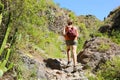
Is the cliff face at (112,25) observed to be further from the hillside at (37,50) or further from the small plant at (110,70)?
the small plant at (110,70)

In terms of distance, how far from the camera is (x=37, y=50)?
46.1 ft

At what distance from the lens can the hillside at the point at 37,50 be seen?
10.0 meters

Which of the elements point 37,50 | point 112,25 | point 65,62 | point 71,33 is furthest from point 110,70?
point 112,25

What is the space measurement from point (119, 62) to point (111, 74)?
23.3 inches

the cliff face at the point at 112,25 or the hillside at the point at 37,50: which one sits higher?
the cliff face at the point at 112,25

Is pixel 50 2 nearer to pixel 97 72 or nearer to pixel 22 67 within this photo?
pixel 97 72

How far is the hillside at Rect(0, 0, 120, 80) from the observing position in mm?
10031

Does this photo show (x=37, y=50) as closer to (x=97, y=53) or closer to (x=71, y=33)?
(x=71, y=33)

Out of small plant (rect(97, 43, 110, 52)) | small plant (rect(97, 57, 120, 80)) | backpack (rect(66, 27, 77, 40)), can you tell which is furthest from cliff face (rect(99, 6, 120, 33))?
backpack (rect(66, 27, 77, 40))

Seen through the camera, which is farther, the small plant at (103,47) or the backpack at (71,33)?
the small plant at (103,47)

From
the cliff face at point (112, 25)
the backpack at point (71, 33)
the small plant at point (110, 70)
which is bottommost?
the small plant at point (110, 70)

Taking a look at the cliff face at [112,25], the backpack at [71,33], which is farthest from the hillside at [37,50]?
the backpack at [71,33]

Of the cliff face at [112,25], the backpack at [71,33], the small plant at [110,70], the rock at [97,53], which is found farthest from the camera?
the cliff face at [112,25]

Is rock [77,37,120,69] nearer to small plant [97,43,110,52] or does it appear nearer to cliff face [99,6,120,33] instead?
small plant [97,43,110,52]
